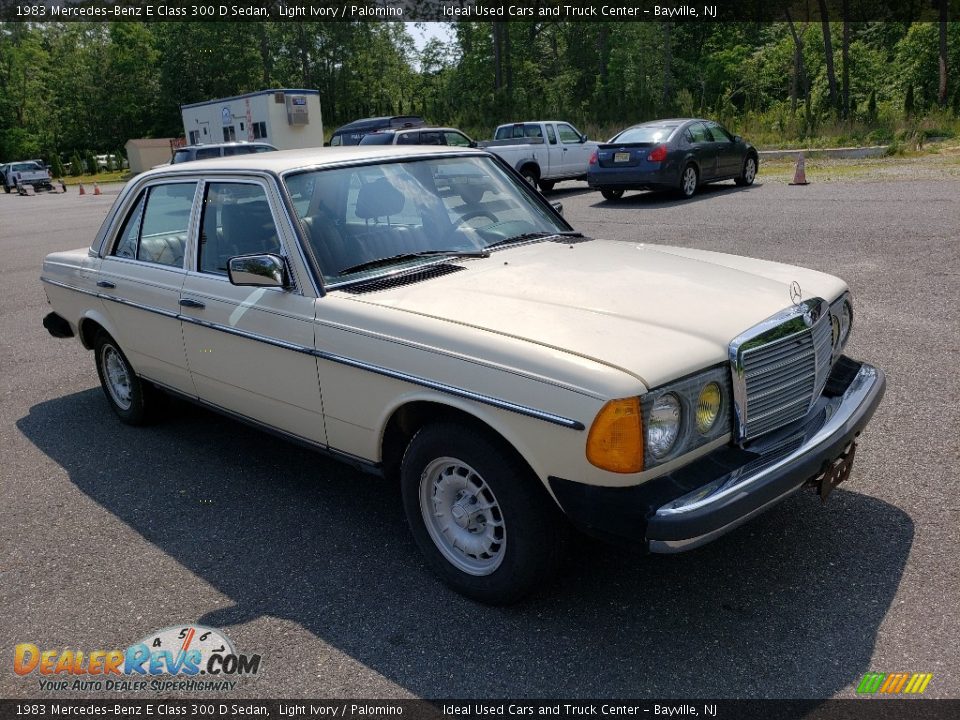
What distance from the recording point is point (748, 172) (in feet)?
59.0

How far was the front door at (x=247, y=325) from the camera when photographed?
3779mm

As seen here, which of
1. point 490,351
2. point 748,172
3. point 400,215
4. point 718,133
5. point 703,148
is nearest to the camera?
point 490,351

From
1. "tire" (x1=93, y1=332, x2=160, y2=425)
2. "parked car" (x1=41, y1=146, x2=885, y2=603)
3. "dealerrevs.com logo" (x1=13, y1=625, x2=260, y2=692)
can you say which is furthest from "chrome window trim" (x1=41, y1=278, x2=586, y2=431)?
"dealerrevs.com logo" (x1=13, y1=625, x2=260, y2=692)

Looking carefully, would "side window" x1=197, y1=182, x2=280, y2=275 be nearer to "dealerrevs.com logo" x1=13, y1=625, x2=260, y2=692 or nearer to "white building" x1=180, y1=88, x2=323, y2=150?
"dealerrevs.com logo" x1=13, y1=625, x2=260, y2=692

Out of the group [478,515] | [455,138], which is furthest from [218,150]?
[478,515]

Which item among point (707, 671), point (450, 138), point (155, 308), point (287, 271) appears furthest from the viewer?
point (450, 138)

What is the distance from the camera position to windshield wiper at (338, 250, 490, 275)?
12.5 feet

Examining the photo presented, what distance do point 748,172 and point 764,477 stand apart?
16503 millimetres

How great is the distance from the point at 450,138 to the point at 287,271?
1720 centimetres

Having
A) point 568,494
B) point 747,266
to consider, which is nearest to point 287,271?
point 568,494

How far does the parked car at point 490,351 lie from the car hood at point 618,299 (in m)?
0.01

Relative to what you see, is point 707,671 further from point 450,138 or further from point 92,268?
point 450,138

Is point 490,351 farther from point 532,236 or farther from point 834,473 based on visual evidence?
point 532,236

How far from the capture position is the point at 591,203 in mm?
17281
